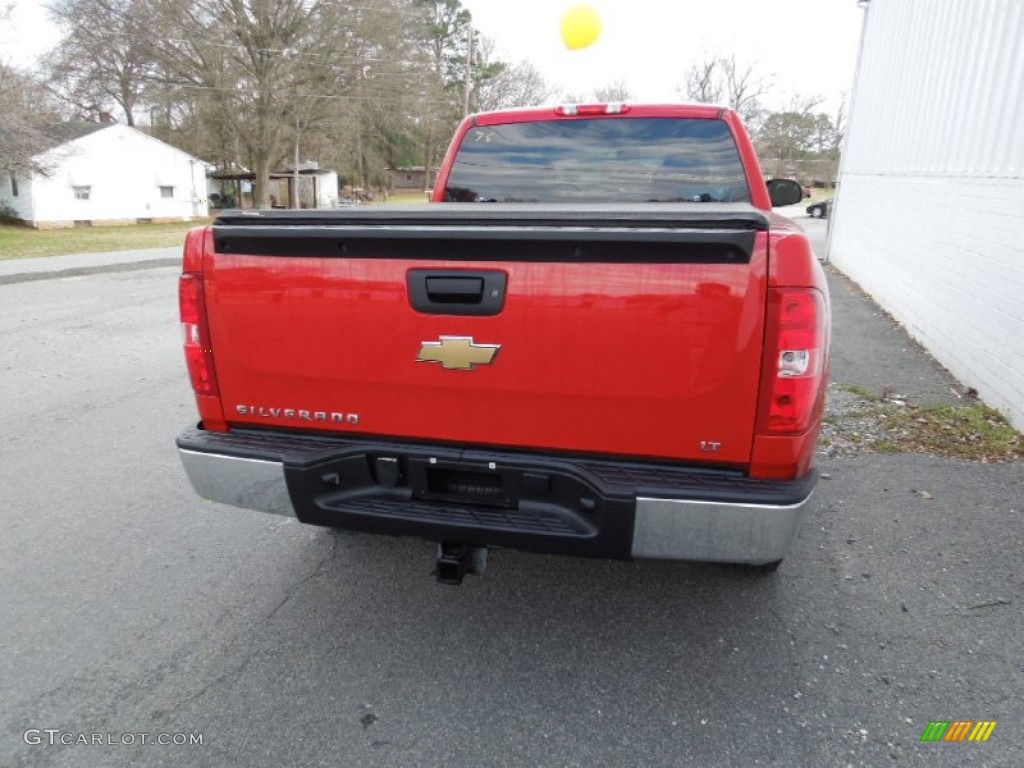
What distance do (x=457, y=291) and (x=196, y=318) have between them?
1.03 metres

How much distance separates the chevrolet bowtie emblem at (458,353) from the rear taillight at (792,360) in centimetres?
84

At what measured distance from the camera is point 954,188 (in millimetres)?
7250

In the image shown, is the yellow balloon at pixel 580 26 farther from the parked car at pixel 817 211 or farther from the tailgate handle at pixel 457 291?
the parked car at pixel 817 211

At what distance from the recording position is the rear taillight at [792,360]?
2068 mm

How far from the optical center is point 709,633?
2842mm

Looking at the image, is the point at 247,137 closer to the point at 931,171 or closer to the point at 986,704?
the point at 931,171

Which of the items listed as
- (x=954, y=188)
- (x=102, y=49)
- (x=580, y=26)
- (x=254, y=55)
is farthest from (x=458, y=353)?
(x=102, y=49)

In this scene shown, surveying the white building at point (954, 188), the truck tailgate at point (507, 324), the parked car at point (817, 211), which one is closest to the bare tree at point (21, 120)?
the white building at point (954, 188)

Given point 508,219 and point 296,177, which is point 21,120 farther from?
point 508,219

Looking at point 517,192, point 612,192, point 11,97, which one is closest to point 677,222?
point 612,192

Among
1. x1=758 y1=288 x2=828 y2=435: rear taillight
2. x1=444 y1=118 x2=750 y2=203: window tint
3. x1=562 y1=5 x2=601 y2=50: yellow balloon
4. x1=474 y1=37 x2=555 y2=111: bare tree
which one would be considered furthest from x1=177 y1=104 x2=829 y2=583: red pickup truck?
x1=474 y1=37 x2=555 y2=111: bare tree

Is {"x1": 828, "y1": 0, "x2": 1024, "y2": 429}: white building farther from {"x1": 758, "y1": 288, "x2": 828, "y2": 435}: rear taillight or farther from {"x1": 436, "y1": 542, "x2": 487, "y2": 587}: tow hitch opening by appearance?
{"x1": 436, "y1": 542, "x2": 487, "y2": 587}: tow hitch opening

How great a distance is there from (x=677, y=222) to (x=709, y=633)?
5.54 feet

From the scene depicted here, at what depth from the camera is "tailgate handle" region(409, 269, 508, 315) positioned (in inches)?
88.2
